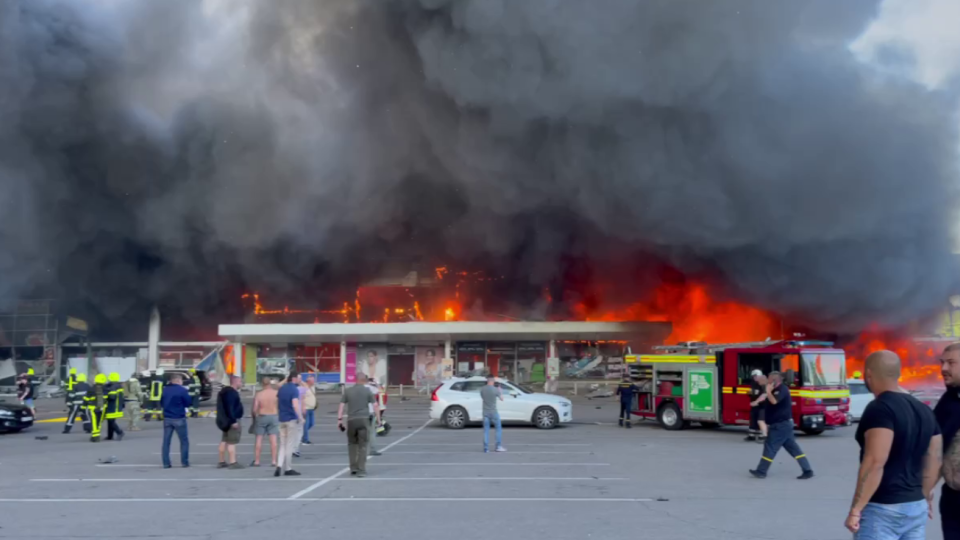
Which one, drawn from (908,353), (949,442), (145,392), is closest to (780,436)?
(949,442)

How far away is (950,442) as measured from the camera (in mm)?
4855

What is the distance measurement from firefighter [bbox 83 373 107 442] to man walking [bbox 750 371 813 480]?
12693 mm

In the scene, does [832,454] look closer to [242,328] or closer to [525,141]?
[525,141]

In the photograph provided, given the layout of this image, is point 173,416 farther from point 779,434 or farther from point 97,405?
point 779,434

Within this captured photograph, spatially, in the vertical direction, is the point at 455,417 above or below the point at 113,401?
below

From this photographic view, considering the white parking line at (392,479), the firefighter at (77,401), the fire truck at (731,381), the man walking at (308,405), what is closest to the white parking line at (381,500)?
the white parking line at (392,479)

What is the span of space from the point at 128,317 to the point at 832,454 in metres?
33.4

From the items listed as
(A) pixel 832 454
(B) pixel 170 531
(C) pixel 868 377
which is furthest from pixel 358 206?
(C) pixel 868 377

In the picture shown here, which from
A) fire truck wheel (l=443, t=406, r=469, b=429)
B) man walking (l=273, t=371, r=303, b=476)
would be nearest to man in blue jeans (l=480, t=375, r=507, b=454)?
man walking (l=273, t=371, r=303, b=476)

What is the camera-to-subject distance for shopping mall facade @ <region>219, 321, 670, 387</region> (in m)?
34.1

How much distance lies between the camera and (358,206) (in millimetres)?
34156

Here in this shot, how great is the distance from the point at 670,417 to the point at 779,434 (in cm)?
878

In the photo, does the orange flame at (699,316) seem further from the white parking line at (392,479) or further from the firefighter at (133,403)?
the white parking line at (392,479)

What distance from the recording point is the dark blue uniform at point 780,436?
1130 cm
